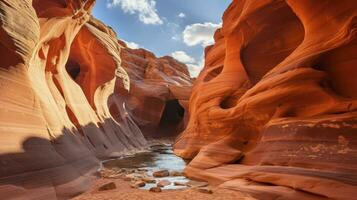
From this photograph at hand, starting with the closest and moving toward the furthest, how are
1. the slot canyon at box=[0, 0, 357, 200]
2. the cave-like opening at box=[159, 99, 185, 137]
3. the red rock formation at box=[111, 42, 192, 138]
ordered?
1. the slot canyon at box=[0, 0, 357, 200]
2. the red rock formation at box=[111, 42, 192, 138]
3. the cave-like opening at box=[159, 99, 185, 137]

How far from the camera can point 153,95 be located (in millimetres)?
34500

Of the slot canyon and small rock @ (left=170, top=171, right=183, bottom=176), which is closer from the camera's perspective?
the slot canyon

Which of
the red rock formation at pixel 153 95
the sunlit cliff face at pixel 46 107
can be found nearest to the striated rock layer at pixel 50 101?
the sunlit cliff face at pixel 46 107

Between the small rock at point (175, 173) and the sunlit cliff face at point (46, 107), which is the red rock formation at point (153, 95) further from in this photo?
the small rock at point (175, 173)

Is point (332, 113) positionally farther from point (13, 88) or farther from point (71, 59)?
point (71, 59)

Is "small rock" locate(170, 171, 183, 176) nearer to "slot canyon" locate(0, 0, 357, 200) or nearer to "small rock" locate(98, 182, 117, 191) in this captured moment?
"slot canyon" locate(0, 0, 357, 200)

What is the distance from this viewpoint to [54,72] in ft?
46.9

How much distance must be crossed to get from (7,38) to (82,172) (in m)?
5.11

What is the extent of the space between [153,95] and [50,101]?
76.6 feet

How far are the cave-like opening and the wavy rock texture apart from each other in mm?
23576

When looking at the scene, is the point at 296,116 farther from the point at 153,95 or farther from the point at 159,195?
the point at 153,95

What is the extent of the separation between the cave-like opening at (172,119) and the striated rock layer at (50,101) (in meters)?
17.7

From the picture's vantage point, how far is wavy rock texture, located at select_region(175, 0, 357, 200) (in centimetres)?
688

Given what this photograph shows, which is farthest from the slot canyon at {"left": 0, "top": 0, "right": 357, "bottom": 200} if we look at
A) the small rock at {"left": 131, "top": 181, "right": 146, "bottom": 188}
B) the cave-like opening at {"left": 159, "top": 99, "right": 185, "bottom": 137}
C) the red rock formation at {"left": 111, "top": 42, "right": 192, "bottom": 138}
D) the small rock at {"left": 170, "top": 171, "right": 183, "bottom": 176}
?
the cave-like opening at {"left": 159, "top": 99, "right": 185, "bottom": 137}
